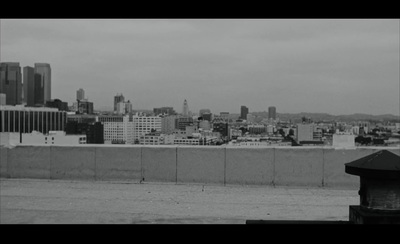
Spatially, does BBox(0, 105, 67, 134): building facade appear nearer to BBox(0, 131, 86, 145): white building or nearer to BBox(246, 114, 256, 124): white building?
BBox(246, 114, 256, 124): white building

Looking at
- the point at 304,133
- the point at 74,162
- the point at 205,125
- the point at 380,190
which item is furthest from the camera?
the point at 304,133

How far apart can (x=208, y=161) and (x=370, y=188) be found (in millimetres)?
7842

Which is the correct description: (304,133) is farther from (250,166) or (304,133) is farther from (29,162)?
(29,162)

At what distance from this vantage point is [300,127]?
18828 millimetres

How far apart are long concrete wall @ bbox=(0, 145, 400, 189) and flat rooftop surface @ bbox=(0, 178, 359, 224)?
0.25m

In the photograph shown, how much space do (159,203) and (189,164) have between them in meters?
2.35

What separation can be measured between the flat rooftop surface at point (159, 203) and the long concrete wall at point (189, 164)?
0.25m

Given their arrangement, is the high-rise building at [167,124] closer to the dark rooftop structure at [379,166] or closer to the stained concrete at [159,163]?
the stained concrete at [159,163]

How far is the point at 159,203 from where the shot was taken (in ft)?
28.5

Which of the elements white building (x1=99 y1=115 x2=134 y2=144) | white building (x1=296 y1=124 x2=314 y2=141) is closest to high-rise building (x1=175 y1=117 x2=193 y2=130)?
white building (x1=296 y1=124 x2=314 y2=141)

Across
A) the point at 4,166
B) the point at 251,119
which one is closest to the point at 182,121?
the point at 251,119

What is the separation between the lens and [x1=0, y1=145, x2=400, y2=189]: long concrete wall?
10453 millimetres

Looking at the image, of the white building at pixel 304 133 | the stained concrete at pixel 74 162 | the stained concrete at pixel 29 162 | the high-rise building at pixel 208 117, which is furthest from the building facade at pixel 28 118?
the stained concrete at pixel 74 162
